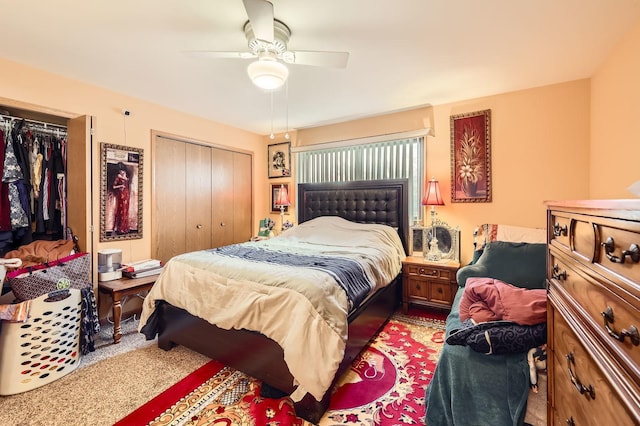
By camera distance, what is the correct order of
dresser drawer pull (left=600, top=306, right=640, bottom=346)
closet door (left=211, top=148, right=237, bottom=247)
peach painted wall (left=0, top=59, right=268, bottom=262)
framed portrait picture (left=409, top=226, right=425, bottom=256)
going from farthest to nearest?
closet door (left=211, top=148, right=237, bottom=247), framed portrait picture (left=409, top=226, right=425, bottom=256), peach painted wall (left=0, top=59, right=268, bottom=262), dresser drawer pull (left=600, top=306, right=640, bottom=346)

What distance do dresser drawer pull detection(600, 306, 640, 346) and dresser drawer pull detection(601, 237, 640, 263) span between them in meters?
0.13

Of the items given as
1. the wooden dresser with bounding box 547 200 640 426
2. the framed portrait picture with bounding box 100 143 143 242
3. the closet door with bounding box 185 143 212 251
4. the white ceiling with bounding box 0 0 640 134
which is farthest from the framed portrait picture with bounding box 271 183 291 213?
the wooden dresser with bounding box 547 200 640 426

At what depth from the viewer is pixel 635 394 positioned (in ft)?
1.90

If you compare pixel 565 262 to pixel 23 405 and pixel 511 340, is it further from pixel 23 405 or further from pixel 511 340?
pixel 23 405

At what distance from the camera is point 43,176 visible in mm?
2730

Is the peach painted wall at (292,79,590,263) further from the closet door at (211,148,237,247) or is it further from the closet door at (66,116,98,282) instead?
the closet door at (66,116,98,282)

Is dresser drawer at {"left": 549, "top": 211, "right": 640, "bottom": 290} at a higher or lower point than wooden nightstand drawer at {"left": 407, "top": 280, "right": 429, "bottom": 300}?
higher

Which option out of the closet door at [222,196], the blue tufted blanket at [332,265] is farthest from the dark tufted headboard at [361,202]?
the blue tufted blanket at [332,265]

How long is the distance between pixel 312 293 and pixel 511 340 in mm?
1033

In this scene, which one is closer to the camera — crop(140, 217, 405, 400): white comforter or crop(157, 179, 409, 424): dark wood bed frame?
crop(140, 217, 405, 400): white comforter

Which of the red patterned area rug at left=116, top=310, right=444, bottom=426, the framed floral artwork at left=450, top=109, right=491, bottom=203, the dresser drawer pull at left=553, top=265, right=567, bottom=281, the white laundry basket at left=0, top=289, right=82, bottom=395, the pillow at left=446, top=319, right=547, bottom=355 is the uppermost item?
the framed floral artwork at left=450, top=109, right=491, bottom=203

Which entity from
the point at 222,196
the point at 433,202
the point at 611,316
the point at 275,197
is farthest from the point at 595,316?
the point at 275,197

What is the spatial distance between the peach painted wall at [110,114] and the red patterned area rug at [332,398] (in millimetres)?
1780

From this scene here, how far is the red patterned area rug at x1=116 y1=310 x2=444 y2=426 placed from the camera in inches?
64.9
